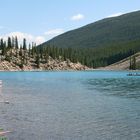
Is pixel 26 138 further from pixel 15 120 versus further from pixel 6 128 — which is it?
pixel 15 120

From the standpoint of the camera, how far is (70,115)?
5312 cm

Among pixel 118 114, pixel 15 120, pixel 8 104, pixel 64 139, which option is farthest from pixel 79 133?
pixel 8 104

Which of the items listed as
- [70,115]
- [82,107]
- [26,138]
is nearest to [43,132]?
[26,138]

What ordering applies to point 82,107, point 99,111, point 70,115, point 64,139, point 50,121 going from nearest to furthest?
point 64,139 → point 50,121 → point 70,115 → point 99,111 → point 82,107

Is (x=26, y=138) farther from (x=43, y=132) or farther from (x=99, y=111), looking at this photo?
(x=99, y=111)

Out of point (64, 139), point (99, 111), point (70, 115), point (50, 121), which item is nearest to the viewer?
point (64, 139)

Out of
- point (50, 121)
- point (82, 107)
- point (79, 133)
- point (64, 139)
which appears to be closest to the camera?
point (64, 139)

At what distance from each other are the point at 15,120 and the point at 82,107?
1714 centimetres

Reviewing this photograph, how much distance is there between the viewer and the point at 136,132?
134ft

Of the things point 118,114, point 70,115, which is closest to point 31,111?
point 70,115

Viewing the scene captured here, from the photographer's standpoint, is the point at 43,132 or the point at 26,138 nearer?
the point at 26,138

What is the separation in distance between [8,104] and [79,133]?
26.9 meters

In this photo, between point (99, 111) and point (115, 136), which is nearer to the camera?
point (115, 136)

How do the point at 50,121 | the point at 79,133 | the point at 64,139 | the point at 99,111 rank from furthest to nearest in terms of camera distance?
the point at 99,111 < the point at 50,121 < the point at 79,133 < the point at 64,139
